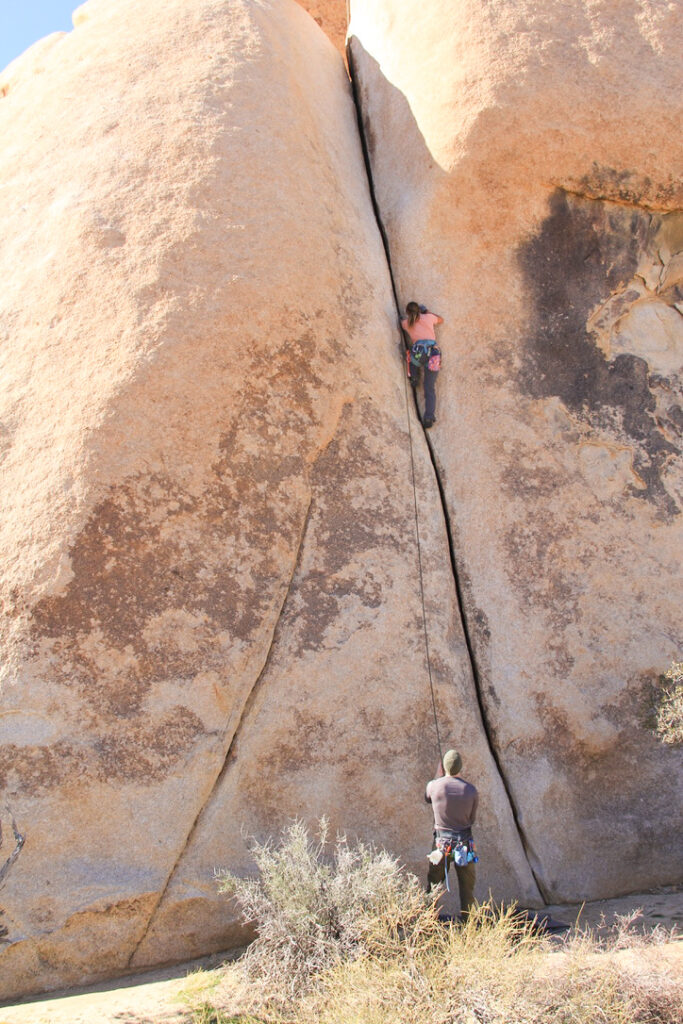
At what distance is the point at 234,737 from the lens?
4.96 m

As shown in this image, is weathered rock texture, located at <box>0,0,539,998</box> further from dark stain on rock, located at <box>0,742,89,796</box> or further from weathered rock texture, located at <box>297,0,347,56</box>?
weathered rock texture, located at <box>297,0,347,56</box>

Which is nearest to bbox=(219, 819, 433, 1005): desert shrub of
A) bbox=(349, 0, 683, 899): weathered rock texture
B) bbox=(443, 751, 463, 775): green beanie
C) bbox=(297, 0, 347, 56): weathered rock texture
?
bbox=(443, 751, 463, 775): green beanie

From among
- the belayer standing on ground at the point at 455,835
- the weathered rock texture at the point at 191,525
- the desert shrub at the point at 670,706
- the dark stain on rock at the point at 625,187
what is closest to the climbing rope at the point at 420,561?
the weathered rock texture at the point at 191,525

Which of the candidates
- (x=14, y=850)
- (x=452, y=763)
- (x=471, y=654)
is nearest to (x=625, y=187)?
(x=471, y=654)

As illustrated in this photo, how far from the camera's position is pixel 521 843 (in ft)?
17.3

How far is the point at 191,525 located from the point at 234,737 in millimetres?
1264

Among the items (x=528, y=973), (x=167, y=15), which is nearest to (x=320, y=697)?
(x=528, y=973)

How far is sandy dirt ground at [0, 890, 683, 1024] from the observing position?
387 centimetres

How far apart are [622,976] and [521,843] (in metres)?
1.70

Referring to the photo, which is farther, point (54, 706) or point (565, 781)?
Answer: point (565, 781)

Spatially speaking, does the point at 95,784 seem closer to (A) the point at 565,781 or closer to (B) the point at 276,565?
(B) the point at 276,565

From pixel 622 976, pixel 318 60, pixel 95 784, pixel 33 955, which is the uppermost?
pixel 318 60

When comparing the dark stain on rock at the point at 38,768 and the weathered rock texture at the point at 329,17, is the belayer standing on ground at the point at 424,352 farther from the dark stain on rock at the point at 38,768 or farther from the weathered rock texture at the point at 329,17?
the weathered rock texture at the point at 329,17

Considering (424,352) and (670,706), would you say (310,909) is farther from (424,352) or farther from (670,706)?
(424,352)
